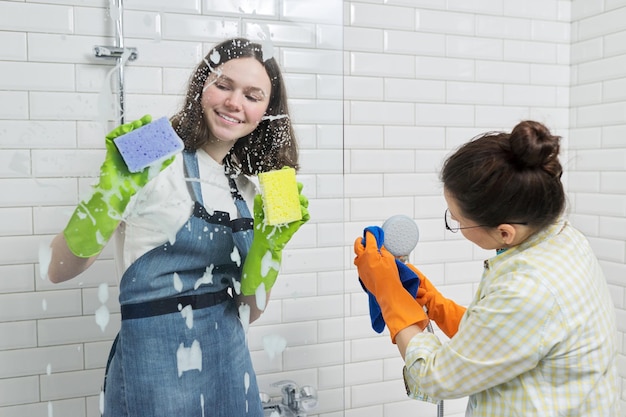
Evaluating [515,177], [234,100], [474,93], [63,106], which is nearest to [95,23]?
[63,106]

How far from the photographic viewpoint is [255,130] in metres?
1.25

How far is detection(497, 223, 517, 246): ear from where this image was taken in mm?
1111

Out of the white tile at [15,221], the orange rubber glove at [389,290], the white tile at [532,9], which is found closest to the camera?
the white tile at [15,221]

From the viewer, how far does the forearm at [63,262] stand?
1133 mm

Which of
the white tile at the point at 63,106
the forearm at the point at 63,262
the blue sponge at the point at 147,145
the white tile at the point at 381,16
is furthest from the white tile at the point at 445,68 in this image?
the forearm at the point at 63,262

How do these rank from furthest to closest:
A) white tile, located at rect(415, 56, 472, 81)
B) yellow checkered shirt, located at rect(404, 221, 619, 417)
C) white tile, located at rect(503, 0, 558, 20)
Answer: white tile, located at rect(503, 0, 558, 20)
white tile, located at rect(415, 56, 472, 81)
yellow checkered shirt, located at rect(404, 221, 619, 417)

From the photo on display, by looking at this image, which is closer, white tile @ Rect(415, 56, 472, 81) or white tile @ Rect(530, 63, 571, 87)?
white tile @ Rect(415, 56, 472, 81)

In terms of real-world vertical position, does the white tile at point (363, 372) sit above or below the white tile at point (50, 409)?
below

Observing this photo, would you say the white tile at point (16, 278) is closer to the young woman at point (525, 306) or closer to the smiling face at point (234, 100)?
the smiling face at point (234, 100)

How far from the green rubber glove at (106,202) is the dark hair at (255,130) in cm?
9

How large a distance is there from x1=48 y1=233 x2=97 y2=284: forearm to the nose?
402 mm

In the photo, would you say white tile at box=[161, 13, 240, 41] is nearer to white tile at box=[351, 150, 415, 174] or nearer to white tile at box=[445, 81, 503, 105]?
white tile at box=[351, 150, 415, 174]

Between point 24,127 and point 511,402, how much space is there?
1041 mm

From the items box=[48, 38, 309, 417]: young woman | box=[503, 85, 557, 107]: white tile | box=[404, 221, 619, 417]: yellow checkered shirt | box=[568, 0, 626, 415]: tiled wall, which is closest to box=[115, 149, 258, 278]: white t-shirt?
box=[48, 38, 309, 417]: young woman
